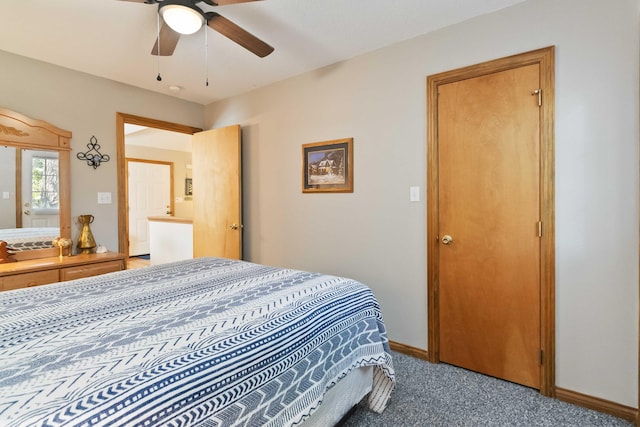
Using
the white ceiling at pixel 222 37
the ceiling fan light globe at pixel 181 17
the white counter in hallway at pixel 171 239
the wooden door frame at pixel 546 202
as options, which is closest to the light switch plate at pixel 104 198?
the white ceiling at pixel 222 37

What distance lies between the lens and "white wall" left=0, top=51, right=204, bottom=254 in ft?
8.76

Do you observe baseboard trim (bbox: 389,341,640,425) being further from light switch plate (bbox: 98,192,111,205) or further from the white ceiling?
light switch plate (bbox: 98,192,111,205)

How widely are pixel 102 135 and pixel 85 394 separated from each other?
3.16 metres

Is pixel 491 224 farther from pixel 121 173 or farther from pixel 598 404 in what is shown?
pixel 121 173

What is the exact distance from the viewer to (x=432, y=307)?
238 centimetres

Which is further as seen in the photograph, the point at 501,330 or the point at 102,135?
the point at 102,135

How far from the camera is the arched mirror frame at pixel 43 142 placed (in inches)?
102

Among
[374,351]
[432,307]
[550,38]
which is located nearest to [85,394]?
[374,351]

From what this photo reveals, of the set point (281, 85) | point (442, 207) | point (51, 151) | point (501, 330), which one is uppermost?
point (281, 85)

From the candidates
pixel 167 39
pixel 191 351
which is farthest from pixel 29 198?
pixel 191 351

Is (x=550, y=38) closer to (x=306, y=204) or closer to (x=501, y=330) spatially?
(x=501, y=330)

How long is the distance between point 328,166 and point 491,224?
56.8 inches

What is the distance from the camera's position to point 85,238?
9.81 ft

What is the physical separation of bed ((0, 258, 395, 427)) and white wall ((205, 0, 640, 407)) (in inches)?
39.1
